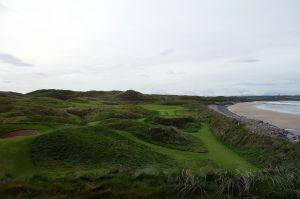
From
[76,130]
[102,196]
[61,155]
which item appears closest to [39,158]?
[61,155]

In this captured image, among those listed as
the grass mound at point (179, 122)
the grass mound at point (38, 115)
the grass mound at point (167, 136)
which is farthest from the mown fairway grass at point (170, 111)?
the grass mound at point (167, 136)

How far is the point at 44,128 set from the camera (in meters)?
30.5

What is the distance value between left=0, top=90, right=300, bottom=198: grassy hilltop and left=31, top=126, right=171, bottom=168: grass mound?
6 centimetres

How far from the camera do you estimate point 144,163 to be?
20.7 metres

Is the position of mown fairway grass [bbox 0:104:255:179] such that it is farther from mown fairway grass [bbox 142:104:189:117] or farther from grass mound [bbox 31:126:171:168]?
mown fairway grass [bbox 142:104:189:117]

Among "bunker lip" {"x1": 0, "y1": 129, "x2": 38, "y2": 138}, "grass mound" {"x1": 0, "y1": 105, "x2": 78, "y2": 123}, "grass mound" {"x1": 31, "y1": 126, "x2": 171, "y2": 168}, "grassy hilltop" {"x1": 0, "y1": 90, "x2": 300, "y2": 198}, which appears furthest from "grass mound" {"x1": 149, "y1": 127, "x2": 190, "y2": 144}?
"grass mound" {"x1": 0, "y1": 105, "x2": 78, "y2": 123}

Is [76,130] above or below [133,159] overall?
above

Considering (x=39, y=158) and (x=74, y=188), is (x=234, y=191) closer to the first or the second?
(x=74, y=188)

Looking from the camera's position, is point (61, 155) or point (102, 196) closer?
point (102, 196)

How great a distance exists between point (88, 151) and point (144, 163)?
12.7 ft

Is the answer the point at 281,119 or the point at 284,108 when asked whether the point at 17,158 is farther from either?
the point at 284,108

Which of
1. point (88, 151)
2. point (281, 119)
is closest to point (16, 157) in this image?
point (88, 151)

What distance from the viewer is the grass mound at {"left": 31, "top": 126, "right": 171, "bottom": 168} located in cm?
1995

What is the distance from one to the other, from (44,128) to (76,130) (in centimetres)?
707
